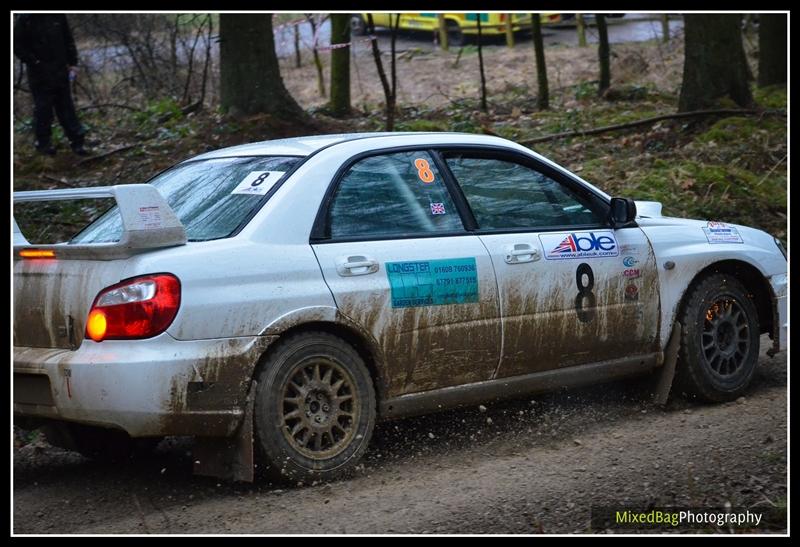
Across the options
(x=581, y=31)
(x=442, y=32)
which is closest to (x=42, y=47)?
(x=442, y=32)

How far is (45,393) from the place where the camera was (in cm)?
497

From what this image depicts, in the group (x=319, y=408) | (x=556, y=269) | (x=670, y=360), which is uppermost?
(x=556, y=269)

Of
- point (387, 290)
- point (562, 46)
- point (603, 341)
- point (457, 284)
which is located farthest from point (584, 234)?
point (562, 46)

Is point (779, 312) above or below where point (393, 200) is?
below

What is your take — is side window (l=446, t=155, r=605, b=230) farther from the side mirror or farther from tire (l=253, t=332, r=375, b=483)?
tire (l=253, t=332, r=375, b=483)

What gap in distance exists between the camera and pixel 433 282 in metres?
5.50

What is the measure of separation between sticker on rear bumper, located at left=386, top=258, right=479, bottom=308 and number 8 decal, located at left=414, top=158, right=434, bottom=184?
511 mm

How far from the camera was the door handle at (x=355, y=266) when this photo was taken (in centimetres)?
525

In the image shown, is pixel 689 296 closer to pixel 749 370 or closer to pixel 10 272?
pixel 749 370

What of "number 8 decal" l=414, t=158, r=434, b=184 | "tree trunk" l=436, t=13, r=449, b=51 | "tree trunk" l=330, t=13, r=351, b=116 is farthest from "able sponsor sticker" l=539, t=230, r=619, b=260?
"tree trunk" l=436, t=13, r=449, b=51

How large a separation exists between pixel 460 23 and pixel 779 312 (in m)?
16.8

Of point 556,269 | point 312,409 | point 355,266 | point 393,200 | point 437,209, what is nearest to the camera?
point 312,409

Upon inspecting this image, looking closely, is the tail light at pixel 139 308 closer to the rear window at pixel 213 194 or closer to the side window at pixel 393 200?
the rear window at pixel 213 194

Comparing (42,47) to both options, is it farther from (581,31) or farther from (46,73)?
(581,31)
